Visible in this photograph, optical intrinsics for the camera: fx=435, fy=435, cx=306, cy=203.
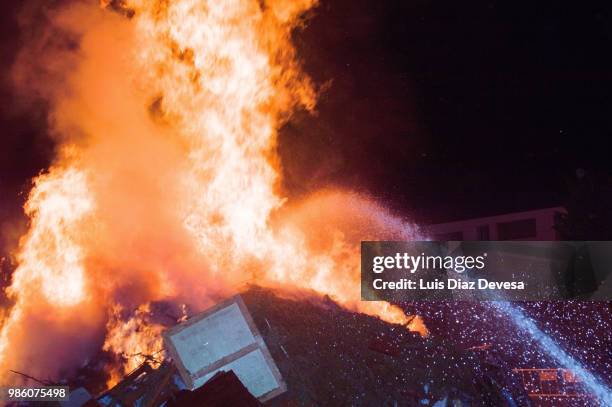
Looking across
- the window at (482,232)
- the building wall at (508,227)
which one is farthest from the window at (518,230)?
the window at (482,232)

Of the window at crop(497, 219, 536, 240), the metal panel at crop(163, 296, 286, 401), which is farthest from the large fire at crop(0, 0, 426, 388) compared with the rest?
the window at crop(497, 219, 536, 240)

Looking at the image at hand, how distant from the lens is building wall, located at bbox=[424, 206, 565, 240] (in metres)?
21.0

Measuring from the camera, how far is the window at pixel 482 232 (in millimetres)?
23109

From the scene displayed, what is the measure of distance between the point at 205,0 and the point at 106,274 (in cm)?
766

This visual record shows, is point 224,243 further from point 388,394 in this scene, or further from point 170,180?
point 388,394

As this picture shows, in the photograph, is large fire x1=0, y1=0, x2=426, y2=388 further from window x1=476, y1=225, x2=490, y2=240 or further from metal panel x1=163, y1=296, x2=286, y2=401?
window x1=476, y1=225, x2=490, y2=240

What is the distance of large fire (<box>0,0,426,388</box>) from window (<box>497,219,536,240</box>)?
11.5 m

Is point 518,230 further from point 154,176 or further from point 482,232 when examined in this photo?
point 154,176

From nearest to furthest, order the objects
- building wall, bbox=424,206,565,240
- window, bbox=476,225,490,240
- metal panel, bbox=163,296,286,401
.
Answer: metal panel, bbox=163,296,286,401 < building wall, bbox=424,206,565,240 < window, bbox=476,225,490,240

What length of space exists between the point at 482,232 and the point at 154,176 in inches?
693

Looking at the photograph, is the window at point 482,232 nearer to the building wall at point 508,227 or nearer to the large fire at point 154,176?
the building wall at point 508,227

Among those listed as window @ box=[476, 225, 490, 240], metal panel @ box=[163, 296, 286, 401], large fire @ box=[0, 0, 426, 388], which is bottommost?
metal panel @ box=[163, 296, 286, 401]

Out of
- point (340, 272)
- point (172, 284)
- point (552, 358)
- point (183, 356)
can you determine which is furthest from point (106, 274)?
point (552, 358)

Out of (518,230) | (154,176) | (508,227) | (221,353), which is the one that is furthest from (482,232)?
(221,353)
